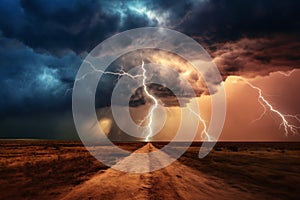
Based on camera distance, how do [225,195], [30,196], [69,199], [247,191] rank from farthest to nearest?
[247,191]
[225,195]
[30,196]
[69,199]

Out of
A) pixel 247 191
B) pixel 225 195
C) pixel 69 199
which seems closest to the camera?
pixel 69 199

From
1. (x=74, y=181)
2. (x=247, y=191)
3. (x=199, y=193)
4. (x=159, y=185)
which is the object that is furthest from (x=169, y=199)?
(x=74, y=181)

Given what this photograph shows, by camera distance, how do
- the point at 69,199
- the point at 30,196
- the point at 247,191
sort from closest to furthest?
the point at 69,199, the point at 30,196, the point at 247,191

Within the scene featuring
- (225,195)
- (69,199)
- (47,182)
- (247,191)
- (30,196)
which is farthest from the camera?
(47,182)

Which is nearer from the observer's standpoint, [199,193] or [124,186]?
[199,193]

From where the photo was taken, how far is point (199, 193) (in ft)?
33.3

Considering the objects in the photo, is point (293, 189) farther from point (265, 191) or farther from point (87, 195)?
point (87, 195)

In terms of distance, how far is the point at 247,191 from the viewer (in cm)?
1104

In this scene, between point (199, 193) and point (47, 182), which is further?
point (47, 182)

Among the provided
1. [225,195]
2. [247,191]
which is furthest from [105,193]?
[247,191]

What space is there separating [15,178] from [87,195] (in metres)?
5.54

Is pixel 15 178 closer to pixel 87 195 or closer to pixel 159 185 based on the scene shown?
pixel 87 195

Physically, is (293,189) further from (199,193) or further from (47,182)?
(47,182)

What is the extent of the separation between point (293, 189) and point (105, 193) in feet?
25.8
